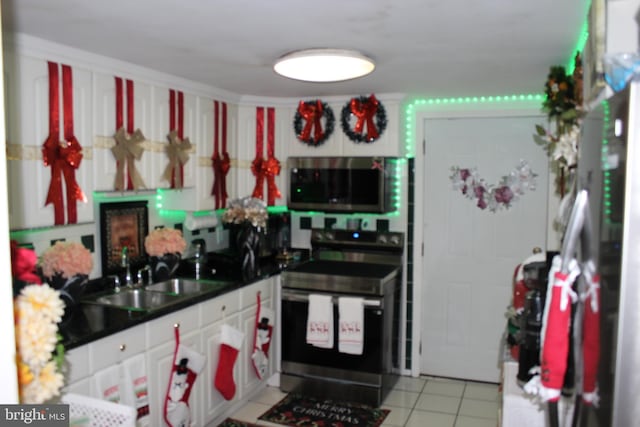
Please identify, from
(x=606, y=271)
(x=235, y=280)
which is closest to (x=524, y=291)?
(x=606, y=271)

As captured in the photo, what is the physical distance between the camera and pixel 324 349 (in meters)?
3.89

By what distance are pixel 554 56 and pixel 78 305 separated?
268cm

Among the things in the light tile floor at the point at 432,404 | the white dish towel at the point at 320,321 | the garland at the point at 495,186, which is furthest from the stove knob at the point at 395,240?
the light tile floor at the point at 432,404

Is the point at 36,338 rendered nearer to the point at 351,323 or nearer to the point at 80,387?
the point at 80,387

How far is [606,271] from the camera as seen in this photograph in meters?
1.26

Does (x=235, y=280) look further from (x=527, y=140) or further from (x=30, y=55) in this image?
(x=527, y=140)

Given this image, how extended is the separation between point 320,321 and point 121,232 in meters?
1.42

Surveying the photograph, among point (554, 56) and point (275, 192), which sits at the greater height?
point (554, 56)

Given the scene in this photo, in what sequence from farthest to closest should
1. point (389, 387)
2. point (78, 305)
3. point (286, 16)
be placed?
1. point (389, 387)
2. point (78, 305)
3. point (286, 16)

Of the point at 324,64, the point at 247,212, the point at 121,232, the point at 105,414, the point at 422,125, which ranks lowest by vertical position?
the point at 105,414

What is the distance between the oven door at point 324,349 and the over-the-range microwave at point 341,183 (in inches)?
28.2

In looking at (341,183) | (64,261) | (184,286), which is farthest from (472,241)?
(64,261)

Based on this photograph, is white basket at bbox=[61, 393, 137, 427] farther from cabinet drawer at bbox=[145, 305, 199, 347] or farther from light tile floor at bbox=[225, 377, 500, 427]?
light tile floor at bbox=[225, 377, 500, 427]

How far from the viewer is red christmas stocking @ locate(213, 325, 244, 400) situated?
3.32m
